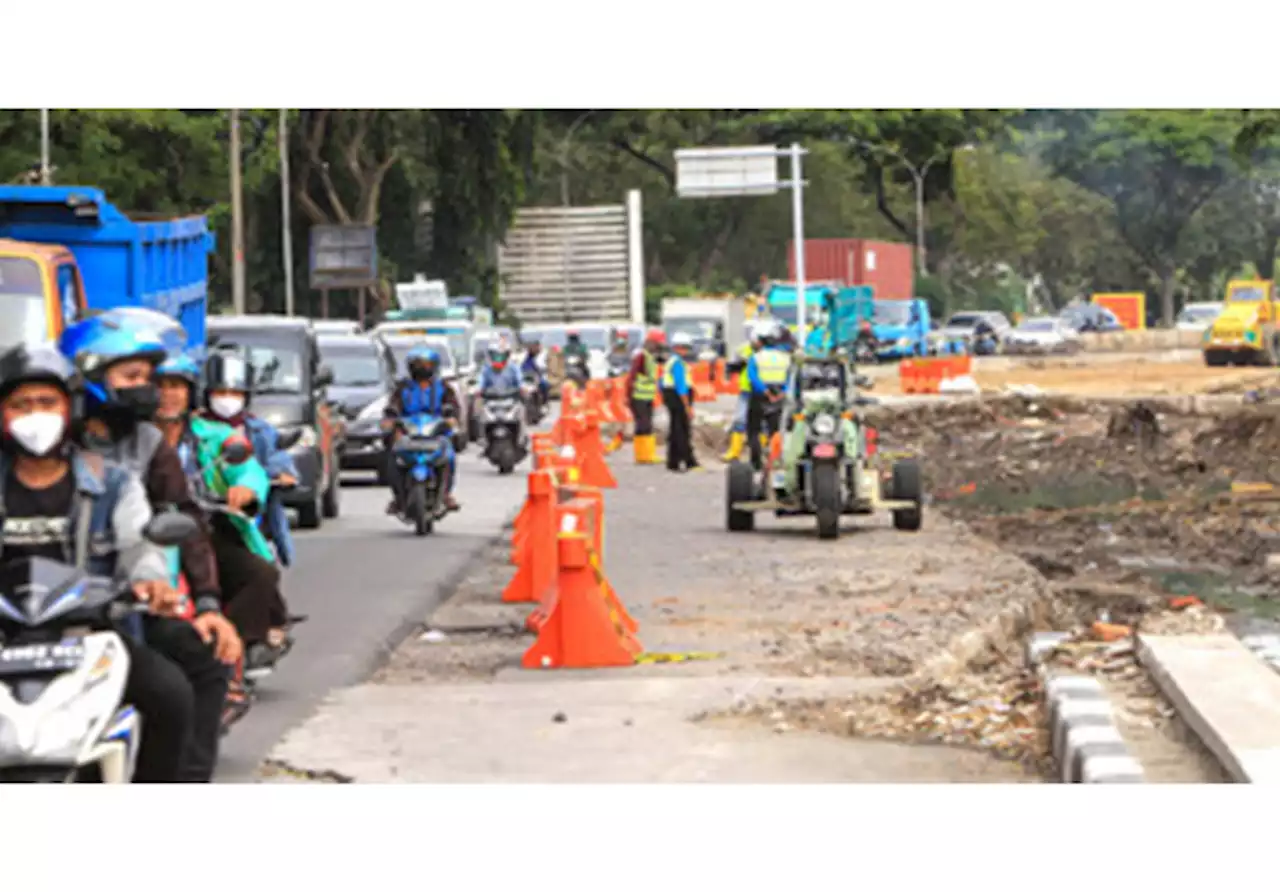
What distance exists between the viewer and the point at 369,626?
16.7 meters

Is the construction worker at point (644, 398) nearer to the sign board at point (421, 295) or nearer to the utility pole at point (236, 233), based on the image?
the utility pole at point (236, 233)

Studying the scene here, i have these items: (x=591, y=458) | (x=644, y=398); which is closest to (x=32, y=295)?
(x=591, y=458)

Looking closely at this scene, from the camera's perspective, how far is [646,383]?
117 ft

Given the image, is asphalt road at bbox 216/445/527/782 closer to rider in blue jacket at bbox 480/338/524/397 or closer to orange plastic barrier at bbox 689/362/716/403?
rider in blue jacket at bbox 480/338/524/397

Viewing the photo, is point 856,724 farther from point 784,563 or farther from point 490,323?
point 490,323

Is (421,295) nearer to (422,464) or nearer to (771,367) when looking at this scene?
(771,367)

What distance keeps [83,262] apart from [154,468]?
10.2 metres

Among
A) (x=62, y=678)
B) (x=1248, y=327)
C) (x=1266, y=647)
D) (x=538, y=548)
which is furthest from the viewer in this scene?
(x=1248, y=327)

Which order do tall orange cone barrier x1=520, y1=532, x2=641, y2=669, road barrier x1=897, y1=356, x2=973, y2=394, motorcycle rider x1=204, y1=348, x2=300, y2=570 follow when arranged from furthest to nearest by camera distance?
road barrier x1=897, y1=356, x2=973, y2=394 → tall orange cone barrier x1=520, y1=532, x2=641, y2=669 → motorcycle rider x1=204, y1=348, x2=300, y2=570

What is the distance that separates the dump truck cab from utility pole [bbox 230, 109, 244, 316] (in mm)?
21737

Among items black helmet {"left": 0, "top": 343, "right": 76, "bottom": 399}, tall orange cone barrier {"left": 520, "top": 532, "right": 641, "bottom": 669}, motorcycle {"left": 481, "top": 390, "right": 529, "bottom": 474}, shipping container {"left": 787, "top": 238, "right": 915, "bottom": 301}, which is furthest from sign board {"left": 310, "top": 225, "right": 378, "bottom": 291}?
black helmet {"left": 0, "top": 343, "right": 76, "bottom": 399}

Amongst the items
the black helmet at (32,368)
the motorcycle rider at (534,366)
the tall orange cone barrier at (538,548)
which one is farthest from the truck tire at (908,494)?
the motorcycle rider at (534,366)

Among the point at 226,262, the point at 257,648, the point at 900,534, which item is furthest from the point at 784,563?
the point at 226,262

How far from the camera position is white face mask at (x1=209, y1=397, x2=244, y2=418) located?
42.0 feet
